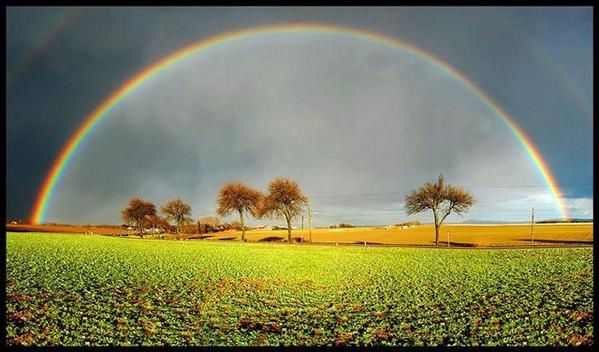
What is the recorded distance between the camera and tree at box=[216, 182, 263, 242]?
9106cm

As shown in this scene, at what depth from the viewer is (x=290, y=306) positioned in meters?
16.8

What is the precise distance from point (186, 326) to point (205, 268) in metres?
15.4

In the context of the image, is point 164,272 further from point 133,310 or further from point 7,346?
point 7,346

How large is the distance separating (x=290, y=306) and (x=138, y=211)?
134 m

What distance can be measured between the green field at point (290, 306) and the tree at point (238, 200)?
208 feet

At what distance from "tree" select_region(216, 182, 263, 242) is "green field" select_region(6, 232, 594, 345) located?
208 ft

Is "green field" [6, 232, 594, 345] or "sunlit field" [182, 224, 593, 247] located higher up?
"green field" [6, 232, 594, 345]

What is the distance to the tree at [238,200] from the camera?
91062 millimetres

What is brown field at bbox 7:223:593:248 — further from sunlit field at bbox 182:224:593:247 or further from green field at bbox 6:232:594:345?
green field at bbox 6:232:594:345

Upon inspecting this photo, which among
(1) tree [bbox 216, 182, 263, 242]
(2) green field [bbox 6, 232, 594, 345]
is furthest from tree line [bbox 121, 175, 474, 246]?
(2) green field [bbox 6, 232, 594, 345]

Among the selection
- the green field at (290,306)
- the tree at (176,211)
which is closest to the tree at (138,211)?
the tree at (176,211)

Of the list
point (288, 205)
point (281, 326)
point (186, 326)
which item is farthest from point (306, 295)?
point (288, 205)

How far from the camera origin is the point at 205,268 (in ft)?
93.7

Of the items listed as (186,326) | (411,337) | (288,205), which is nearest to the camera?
(411,337)
